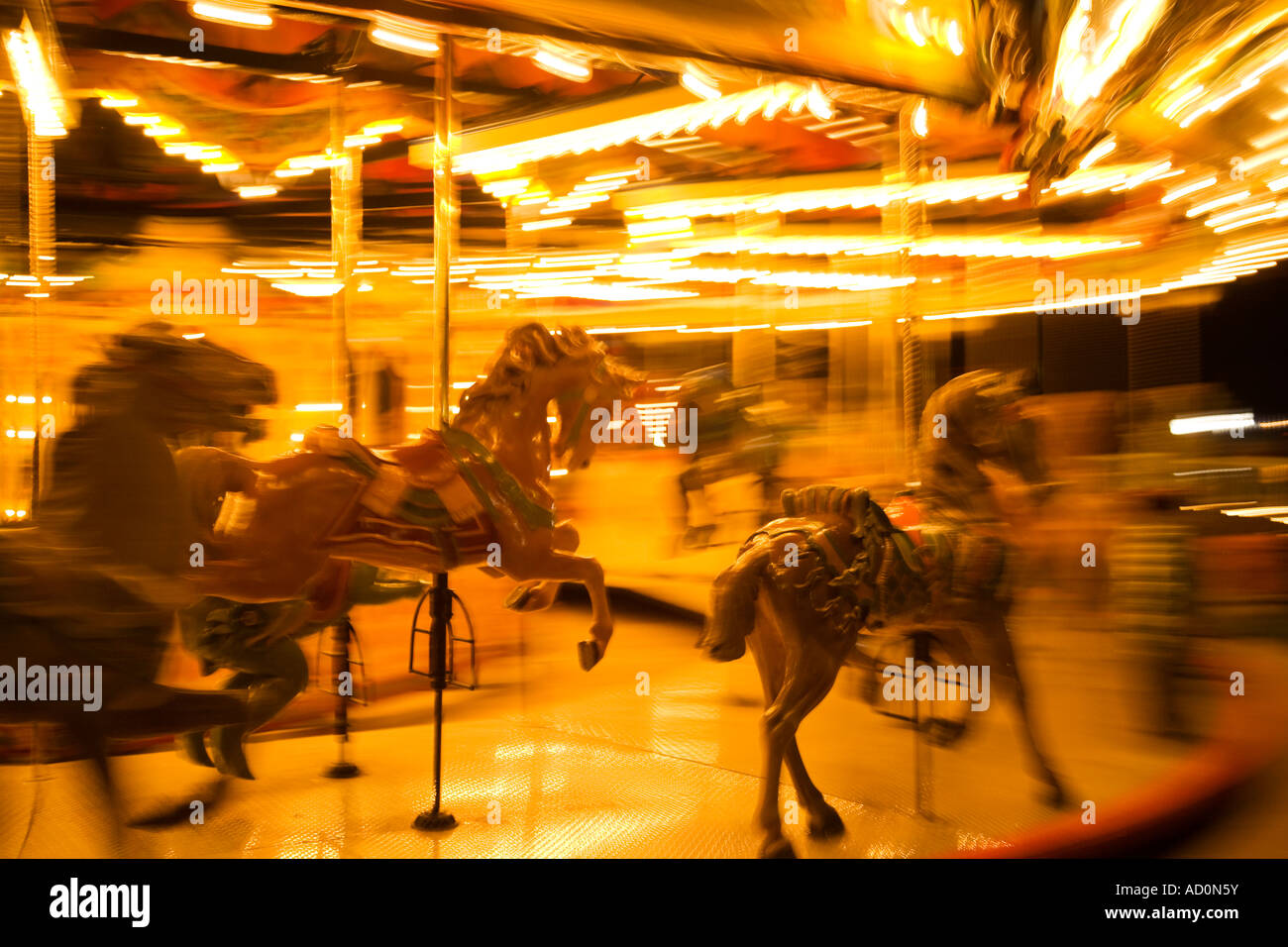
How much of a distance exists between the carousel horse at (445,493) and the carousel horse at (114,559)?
14 centimetres

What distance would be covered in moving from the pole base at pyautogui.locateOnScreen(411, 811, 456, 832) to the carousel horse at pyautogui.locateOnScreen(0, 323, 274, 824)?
0.82 meters

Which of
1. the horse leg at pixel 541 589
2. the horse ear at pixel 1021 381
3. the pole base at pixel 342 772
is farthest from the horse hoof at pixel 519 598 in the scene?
the horse ear at pixel 1021 381

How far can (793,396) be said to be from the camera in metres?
4.65

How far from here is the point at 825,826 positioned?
9.48 ft

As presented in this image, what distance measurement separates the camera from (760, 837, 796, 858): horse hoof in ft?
8.87

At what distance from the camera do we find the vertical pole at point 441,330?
3.01m

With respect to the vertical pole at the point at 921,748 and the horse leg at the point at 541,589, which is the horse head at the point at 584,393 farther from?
the vertical pole at the point at 921,748

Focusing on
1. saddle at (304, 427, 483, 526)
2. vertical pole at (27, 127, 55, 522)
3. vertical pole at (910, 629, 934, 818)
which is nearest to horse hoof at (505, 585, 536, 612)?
saddle at (304, 427, 483, 526)

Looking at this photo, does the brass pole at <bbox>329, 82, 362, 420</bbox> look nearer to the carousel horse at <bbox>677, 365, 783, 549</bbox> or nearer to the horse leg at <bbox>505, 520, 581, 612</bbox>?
the horse leg at <bbox>505, 520, 581, 612</bbox>

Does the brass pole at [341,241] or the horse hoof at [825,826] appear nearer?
the horse hoof at [825,826]

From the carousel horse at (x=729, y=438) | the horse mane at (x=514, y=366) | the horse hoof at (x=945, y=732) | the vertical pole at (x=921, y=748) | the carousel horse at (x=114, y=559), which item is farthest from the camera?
the carousel horse at (x=729, y=438)

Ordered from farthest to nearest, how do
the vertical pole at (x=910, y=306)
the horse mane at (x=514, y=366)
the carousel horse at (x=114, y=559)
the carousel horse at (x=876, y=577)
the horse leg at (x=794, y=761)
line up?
the vertical pole at (x=910, y=306) < the horse mane at (x=514, y=366) < the horse leg at (x=794, y=761) < the carousel horse at (x=876, y=577) < the carousel horse at (x=114, y=559)

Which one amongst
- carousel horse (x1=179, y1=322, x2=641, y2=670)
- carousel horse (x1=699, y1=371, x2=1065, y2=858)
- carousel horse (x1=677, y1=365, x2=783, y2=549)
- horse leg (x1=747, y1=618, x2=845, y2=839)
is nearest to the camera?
carousel horse (x1=179, y1=322, x2=641, y2=670)
